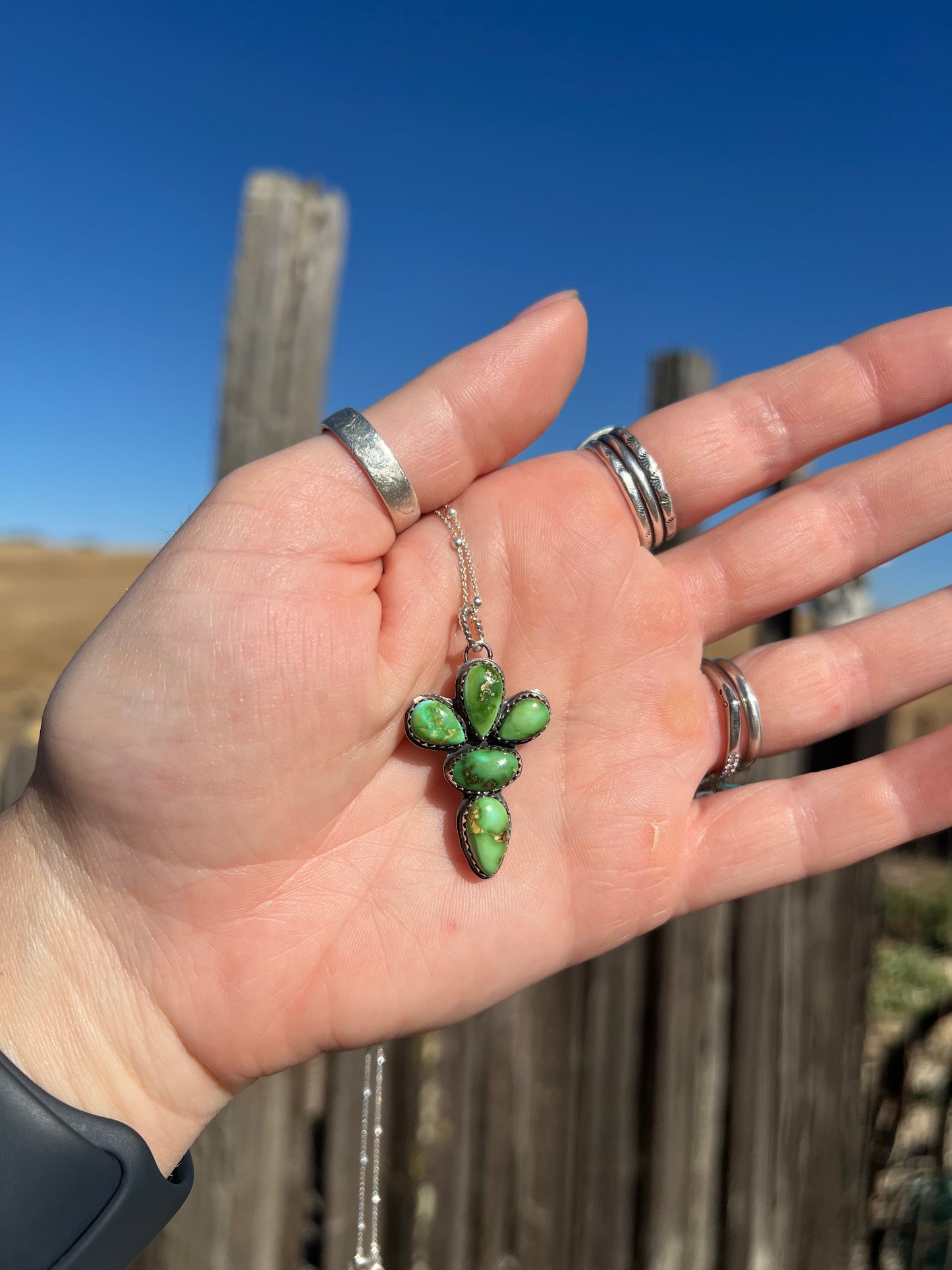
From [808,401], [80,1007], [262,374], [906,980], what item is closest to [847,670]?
[808,401]

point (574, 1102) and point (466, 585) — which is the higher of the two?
point (466, 585)

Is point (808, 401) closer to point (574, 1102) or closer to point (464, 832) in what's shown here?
point (464, 832)

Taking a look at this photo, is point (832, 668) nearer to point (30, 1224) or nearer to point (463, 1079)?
point (463, 1079)

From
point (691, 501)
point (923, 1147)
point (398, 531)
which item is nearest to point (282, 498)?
point (398, 531)

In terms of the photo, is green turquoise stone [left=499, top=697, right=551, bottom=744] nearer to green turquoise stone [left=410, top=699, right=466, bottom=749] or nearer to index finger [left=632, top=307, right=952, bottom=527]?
green turquoise stone [left=410, top=699, right=466, bottom=749]

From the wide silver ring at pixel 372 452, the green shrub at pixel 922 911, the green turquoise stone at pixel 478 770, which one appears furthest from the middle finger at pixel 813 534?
the green shrub at pixel 922 911

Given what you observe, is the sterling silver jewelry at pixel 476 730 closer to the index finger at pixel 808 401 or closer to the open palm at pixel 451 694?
the open palm at pixel 451 694
